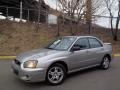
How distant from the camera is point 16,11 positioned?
21.0 m

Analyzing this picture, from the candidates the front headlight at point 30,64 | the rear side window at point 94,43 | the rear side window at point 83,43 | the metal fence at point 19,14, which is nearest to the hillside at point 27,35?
the metal fence at point 19,14

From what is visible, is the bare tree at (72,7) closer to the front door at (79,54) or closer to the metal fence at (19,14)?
the metal fence at (19,14)

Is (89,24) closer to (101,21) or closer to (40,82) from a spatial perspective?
(101,21)

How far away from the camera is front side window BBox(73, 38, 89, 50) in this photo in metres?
7.84

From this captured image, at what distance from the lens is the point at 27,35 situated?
16.9 m

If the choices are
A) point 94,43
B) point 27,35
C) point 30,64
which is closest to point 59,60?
point 30,64

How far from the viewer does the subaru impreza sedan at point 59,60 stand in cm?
648

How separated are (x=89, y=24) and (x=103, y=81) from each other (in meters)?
12.2

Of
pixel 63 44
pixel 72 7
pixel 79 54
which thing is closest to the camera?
pixel 79 54

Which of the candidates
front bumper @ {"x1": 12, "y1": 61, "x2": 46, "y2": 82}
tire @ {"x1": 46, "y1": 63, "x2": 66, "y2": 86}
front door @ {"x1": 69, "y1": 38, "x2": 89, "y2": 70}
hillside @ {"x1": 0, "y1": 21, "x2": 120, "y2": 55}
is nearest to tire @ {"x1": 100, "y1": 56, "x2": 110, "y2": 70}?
front door @ {"x1": 69, "y1": 38, "x2": 89, "y2": 70}

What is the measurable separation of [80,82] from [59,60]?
992 millimetres

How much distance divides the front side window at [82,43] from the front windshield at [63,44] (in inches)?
8.2

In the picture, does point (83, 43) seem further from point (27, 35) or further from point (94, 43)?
point (27, 35)

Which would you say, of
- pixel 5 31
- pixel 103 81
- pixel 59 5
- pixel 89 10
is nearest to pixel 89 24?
pixel 89 10
